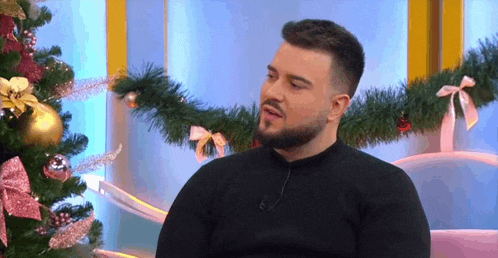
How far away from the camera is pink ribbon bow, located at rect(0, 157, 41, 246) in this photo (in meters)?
1.48

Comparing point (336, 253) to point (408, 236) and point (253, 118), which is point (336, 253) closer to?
point (408, 236)

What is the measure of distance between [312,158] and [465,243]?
2.67 ft

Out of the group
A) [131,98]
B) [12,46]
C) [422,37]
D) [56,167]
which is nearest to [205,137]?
[131,98]

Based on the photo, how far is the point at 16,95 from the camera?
4.90ft

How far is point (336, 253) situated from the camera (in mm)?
1106

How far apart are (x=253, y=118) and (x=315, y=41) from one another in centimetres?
73

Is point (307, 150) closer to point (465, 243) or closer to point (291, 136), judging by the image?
point (291, 136)

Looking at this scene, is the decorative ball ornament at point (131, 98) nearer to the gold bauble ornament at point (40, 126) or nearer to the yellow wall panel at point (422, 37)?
the gold bauble ornament at point (40, 126)

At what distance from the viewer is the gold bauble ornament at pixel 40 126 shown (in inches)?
59.8

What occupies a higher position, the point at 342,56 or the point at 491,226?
the point at 342,56

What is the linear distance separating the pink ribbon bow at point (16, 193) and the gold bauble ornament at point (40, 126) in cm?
7

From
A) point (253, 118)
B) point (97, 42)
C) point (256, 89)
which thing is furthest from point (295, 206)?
point (97, 42)

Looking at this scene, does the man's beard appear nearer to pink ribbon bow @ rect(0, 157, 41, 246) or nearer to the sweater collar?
the sweater collar

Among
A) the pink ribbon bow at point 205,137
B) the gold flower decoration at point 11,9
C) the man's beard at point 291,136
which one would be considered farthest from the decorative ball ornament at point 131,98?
the man's beard at point 291,136
